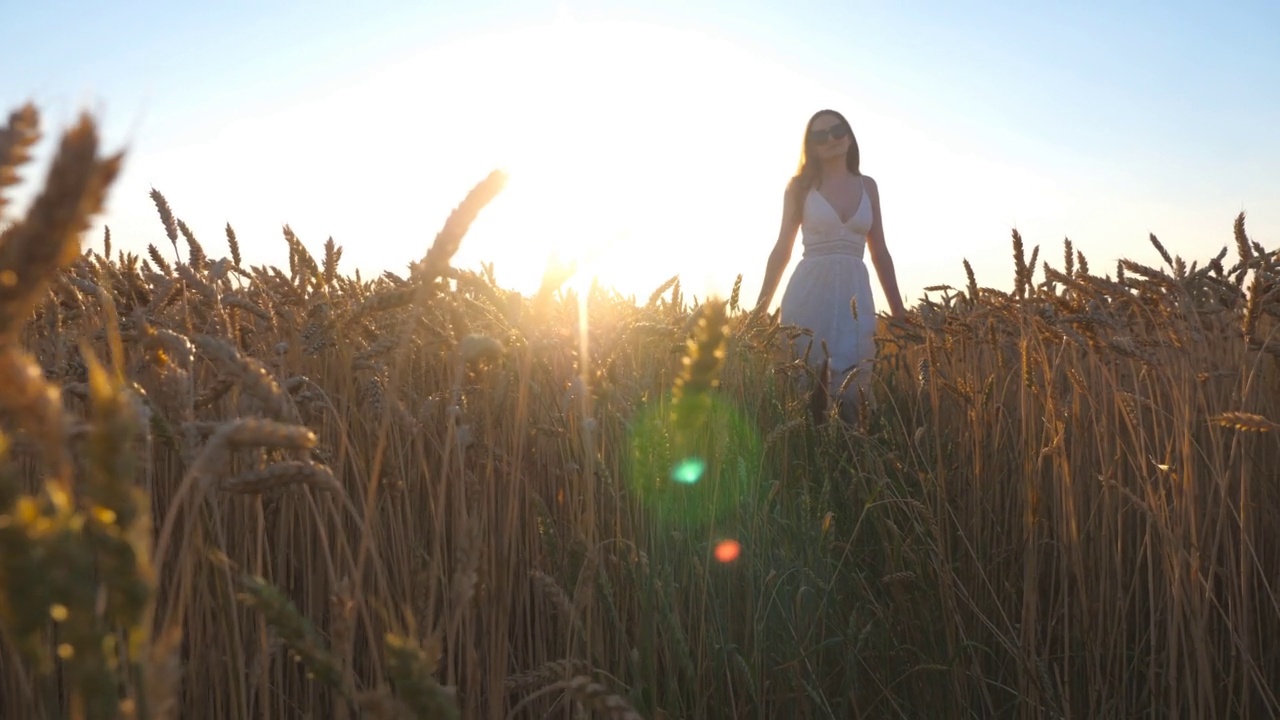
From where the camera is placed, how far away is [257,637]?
60.4 inches

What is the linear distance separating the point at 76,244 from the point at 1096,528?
8.23ft

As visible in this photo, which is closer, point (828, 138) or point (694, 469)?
point (694, 469)

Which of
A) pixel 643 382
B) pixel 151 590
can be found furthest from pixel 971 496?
pixel 151 590

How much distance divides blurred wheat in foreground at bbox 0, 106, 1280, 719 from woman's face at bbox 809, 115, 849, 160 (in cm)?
329

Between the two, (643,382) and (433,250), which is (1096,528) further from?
(433,250)

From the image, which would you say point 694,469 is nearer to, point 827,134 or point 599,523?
point 599,523

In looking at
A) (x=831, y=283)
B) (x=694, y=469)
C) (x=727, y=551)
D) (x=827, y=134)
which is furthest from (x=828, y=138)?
(x=727, y=551)

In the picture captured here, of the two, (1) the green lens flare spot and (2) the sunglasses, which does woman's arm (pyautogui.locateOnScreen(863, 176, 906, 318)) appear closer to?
(2) the sunglasses

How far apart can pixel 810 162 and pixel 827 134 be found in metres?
0.22

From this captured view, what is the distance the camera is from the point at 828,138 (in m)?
6.21

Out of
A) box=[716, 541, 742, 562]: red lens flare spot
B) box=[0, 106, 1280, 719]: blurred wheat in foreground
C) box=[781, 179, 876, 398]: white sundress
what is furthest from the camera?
box=[781, 179, 876, 398]: white sundress

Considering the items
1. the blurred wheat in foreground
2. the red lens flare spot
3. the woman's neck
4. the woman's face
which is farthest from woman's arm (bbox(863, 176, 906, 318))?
the red lens flare spot

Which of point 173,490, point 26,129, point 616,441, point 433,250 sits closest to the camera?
point 26,129

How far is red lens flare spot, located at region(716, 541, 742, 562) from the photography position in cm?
218
